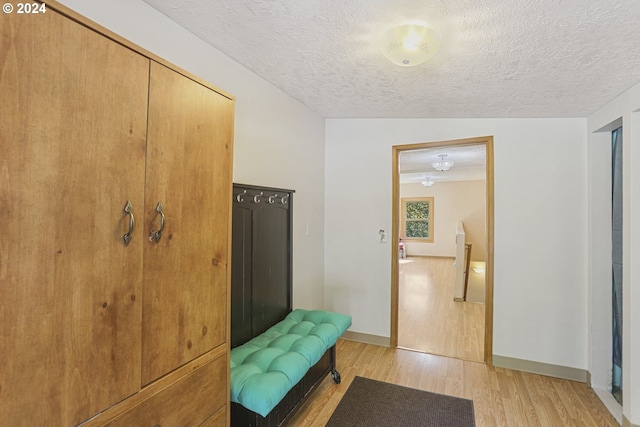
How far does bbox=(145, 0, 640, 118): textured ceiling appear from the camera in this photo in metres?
1.36

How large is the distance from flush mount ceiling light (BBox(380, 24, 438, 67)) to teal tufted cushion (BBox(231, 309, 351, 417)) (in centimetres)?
175

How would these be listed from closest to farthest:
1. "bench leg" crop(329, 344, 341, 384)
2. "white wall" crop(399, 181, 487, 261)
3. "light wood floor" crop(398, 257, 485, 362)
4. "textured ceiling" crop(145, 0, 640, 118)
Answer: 1. "textured ceiling" crop(145, 0, 640, 118)
2. "bench leg" crop(329, 344, 341, 384)
3. "light wood floor" crop(398, 257, 485, 362)
4. "white wall" crop(399, 181, 487, 261)

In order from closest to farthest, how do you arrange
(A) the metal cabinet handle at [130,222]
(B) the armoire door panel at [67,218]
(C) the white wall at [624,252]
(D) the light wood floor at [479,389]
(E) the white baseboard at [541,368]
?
(B) the armoire door panel at [67,218] < (A) the metal cabinet handle at [130,222] < (C) the white wall at [624,252] < (D) the light wood floor at [479,389] < (E) the white baseboard at [541,368]

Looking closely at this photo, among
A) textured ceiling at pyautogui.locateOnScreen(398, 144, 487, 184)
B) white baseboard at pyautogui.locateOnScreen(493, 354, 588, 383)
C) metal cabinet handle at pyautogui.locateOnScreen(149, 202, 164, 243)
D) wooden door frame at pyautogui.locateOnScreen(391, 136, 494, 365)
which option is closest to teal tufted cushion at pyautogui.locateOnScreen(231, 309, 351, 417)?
metal cabinet handle at pyautogui.locateOnScreen(149, 202, 164, 243)

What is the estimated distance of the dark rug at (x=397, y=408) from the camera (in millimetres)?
1961

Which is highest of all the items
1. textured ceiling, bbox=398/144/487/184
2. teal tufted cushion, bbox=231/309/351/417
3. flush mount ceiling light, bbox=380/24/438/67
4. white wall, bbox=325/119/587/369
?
textured ceiling, bbox=398/144/487/184

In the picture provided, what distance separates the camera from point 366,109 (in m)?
2.79

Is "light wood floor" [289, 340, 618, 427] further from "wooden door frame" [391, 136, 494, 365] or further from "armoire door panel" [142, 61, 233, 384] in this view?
"armoire door panel" [142, 61, 233, 384]

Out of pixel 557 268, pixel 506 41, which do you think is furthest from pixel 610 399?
pixel 506 41

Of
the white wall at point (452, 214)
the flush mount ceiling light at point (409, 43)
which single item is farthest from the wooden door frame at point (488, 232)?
the white wall at point (452, 214)

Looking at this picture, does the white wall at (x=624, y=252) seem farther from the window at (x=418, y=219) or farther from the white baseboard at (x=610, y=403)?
the window at (x=418, y=219)

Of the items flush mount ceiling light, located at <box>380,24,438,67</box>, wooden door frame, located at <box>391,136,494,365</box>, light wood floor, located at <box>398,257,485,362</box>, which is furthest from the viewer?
light wood floor, located at <box>398,257,485,362</box>

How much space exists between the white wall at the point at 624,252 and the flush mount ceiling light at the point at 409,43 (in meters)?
1.46

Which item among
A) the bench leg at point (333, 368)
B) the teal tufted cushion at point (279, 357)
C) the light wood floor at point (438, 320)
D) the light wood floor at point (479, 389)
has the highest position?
the teal tufted cushion at point (279, 357)
